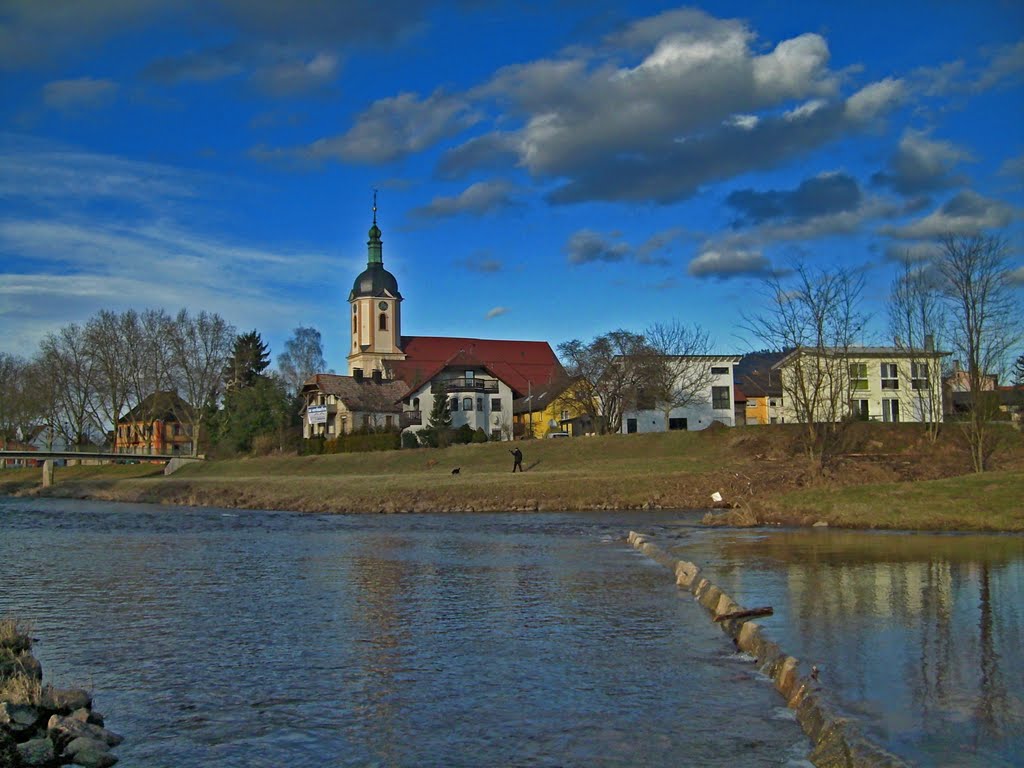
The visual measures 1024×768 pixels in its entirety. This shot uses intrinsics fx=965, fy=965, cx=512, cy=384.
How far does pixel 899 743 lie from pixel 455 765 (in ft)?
13.1

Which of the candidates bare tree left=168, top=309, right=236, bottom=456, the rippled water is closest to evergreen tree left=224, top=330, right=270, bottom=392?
bare tree left=168, top=309, right=236, bottom=456

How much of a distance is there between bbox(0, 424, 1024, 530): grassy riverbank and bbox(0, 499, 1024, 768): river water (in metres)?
4.13

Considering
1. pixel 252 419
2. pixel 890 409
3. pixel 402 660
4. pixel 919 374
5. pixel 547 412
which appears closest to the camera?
pixel 402 660

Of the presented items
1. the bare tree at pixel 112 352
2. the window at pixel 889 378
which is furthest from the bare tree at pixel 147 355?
the window at pixel 889 378

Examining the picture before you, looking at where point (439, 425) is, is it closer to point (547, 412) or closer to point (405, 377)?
point (547, 412)

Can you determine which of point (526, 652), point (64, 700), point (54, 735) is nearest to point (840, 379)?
point (526, 652)

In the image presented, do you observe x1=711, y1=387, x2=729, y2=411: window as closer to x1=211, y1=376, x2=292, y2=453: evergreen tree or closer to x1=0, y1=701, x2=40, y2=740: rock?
x1=211, y1=376, x2=292, y2=453: evergreen tree

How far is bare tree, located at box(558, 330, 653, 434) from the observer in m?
78.6

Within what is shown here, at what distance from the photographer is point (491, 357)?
115625 mm

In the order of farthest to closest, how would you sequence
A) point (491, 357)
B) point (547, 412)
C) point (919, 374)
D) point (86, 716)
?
point (491, 357) → point (547, 412) → point (919, 374) → point (86, 716)

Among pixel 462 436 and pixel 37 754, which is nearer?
pixel 37 754

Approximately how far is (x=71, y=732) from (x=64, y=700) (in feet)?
3.75

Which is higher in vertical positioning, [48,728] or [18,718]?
[18,718]

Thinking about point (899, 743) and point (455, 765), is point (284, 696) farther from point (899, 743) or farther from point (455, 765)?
point (899, 743)
